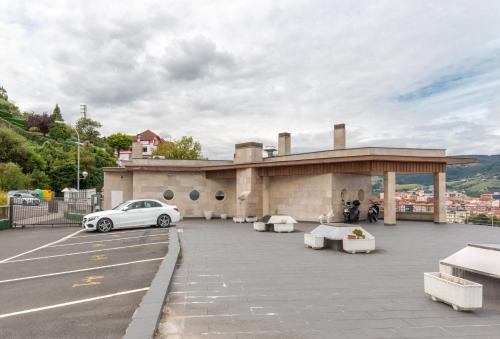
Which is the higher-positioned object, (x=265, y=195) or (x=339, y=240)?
(x=265, y=195)

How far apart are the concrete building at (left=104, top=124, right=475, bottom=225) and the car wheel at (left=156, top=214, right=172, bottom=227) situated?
547cm

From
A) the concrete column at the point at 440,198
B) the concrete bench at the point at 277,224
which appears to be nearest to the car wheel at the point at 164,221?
the concrete bench at the point at 277,224

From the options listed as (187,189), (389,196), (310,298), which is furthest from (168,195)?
(310,298)

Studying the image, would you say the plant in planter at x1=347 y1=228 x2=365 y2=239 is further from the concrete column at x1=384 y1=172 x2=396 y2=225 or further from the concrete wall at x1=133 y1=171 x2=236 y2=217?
the concrete wall at x1=133 y1=171 x2=236 y2=217

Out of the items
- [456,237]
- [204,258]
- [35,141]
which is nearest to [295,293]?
[204,258]

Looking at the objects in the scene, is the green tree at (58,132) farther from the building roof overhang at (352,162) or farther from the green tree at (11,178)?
the building roof overhang at (352,162)

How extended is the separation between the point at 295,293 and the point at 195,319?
7.21 ft

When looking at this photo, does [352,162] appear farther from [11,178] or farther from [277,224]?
[11,178]

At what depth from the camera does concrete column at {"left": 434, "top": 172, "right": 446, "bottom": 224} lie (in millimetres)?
21219

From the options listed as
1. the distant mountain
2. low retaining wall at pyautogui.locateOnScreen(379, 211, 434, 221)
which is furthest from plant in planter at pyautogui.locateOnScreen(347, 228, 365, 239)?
the distant mountain

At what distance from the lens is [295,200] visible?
22.8 m

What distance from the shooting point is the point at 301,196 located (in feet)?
73.6

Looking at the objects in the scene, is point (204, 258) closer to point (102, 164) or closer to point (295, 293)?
point (295, 293)

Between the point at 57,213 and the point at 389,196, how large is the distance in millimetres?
23660
